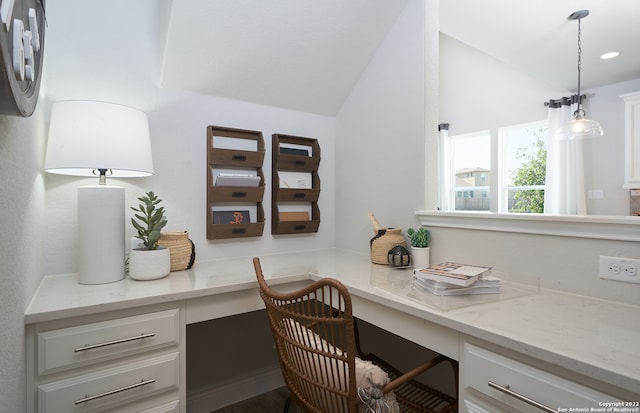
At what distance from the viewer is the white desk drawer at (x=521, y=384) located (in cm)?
69

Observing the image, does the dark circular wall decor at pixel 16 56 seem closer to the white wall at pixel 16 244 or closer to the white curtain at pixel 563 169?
the white wall at pixel 16 244

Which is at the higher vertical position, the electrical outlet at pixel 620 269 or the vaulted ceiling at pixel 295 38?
the vaulted ceiling at pixel 295 38

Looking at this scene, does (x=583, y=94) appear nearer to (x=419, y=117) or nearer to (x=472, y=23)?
(x=472, y=23)

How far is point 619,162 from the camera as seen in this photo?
11.7 ft

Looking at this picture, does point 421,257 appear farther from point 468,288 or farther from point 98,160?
point 98,160

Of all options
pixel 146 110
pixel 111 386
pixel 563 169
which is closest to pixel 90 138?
pixel 146 110

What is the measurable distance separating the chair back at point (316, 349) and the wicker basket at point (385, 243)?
0.77 metres

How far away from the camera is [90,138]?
123 centimetres

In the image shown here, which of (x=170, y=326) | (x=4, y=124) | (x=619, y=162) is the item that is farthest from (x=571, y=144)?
(x=4, y=124)

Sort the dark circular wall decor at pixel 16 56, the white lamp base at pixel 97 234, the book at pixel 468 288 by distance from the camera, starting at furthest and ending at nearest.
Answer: the white lamp base at pixel 97 234 < the book at pixel 468 288 < the dark circular wall decor at pixel 16 56

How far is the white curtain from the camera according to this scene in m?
3.75

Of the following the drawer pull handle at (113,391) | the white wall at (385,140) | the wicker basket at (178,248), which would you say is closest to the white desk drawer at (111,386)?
the drawer pull handle at (113,391)

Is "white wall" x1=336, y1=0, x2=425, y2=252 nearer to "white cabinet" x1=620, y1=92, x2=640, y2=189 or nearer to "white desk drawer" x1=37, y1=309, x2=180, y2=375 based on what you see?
"white desk drawer" x1=37, y1=309, x2=180, y2=375

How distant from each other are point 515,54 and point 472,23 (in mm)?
764
